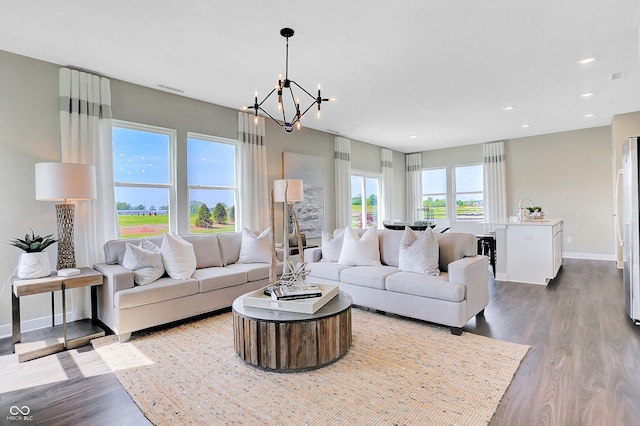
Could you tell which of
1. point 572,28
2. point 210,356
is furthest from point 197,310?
point 572,28

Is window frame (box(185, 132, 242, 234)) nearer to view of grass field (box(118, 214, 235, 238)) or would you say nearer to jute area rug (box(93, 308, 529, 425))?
view of grass field (box(118, 214, 235, 238))

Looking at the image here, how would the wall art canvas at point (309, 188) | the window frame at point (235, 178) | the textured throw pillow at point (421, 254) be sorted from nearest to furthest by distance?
the textured throw pillow at point (421, 254)
the window frame at point (235, 178)
the wall art canvas at point (309, 188)

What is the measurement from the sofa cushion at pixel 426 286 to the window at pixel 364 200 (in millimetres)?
4205

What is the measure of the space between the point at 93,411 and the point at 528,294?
474 cm

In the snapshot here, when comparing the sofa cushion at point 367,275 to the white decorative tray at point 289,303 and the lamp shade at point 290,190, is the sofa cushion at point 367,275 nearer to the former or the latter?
the white decorative tray at point 289,303

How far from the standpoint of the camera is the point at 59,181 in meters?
2.97

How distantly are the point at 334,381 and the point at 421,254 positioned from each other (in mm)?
1731

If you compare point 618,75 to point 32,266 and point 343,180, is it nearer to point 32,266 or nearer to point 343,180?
point 343,180

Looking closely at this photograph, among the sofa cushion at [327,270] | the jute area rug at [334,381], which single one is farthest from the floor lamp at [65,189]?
the sofa cushion at [327,270]

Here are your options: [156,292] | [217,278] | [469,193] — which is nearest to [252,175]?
[217,278]

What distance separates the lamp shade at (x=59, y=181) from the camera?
295 cm

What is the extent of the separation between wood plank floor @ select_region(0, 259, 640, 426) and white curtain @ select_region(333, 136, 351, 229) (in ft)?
12.3

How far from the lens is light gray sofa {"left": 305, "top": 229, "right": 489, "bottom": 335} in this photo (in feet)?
10.1

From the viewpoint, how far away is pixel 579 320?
3326 mm
